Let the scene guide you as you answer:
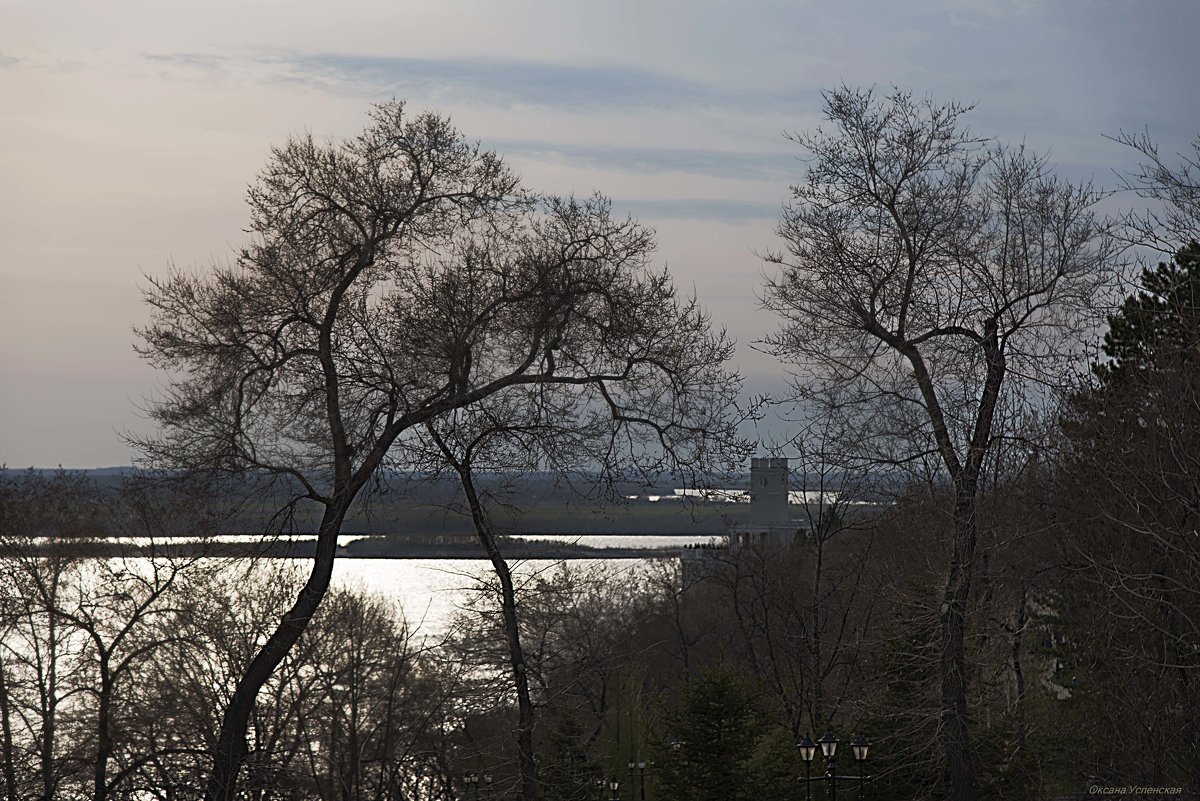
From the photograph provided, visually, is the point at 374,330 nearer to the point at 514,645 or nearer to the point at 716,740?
the point at 514,645

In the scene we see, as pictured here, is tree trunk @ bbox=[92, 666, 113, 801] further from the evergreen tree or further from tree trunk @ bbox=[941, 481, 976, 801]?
the evergreen tree

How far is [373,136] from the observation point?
12.3 meters

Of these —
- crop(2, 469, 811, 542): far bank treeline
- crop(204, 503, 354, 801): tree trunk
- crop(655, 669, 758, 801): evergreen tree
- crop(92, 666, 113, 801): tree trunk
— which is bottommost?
crop(655, 669, 758, 801): evergreen tree

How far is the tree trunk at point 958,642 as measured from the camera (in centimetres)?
1280

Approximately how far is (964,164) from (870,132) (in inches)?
46.0

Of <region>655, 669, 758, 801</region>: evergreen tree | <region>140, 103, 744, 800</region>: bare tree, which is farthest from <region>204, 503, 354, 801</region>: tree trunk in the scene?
<region>655, 669, 758, 801</region>: evergreen tree

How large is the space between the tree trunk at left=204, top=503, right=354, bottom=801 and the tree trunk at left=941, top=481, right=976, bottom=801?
668cm

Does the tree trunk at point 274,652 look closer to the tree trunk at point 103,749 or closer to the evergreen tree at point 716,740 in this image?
the tree trunk at point 103,749

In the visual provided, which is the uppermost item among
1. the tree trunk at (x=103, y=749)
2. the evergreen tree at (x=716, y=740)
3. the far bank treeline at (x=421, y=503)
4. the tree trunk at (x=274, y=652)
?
the far bank treeline at (x=421, y=503)

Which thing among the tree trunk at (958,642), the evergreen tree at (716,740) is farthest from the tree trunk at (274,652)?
the evergreen tree at (716,740)

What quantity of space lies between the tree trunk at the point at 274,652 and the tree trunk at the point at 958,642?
6.68 metres

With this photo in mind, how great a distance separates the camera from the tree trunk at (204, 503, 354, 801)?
11703 mm

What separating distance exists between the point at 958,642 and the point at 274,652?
7.44m

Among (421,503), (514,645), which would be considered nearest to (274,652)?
(421,503)
